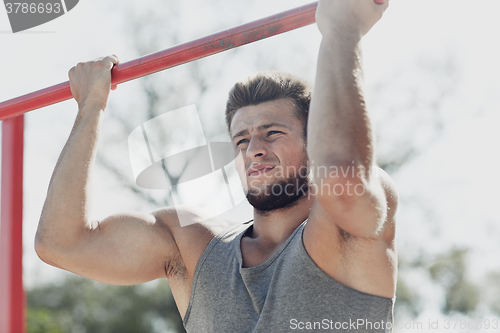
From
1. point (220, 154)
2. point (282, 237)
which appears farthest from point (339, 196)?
point (220, 154)

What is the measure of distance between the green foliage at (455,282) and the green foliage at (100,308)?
18.4 ft

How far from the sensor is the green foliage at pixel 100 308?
11.2m

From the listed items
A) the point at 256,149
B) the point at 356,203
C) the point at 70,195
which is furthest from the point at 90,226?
the point at 356,203

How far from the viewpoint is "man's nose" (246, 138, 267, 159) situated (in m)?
1.64

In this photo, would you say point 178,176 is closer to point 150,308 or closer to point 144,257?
point 144,257

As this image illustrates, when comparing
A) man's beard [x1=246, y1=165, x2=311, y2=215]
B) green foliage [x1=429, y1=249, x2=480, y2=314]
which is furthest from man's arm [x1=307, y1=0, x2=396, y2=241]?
green foliage [x1=429, y1=249, x2=480, y2=314]

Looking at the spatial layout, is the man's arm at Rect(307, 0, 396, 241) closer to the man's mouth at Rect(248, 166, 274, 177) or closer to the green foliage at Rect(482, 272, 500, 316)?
the man's mouth at Rect(248, 166, 274, 177)

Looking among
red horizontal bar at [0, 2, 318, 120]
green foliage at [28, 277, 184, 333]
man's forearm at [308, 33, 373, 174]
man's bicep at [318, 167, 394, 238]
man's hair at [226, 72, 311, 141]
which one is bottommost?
green foliage at [28, 277, 184, 333]

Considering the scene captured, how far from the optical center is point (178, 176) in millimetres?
2742

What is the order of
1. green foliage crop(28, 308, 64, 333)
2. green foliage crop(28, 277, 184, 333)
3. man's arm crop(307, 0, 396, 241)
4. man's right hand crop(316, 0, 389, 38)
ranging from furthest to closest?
green foliage crop(28, 308, 64, 333) < green foliage crop(28, 277, 184, 333) < man's right hand crop(316, 0, 389, 38) < man's arm crop(307, 0, 396, 241)

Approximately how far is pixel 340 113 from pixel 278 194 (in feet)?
2.32

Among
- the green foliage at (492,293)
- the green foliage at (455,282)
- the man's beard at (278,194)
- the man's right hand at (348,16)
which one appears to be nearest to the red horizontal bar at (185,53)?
the man's right hand at (348,16)

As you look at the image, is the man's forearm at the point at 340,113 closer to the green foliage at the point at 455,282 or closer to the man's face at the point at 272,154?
the man's face at the point at 272,154

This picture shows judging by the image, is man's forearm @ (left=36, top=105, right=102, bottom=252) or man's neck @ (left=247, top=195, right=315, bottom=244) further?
man's neck @ (left=247, top=195, right=315, bottom=244)
